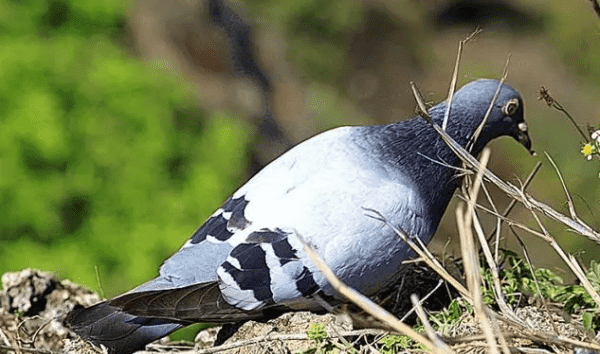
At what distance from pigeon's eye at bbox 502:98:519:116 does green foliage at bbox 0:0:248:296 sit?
176 centimetres

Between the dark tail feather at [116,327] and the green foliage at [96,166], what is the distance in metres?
1.68

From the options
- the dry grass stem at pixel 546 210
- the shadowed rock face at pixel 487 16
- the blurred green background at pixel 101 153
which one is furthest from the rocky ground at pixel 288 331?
the shadowed rock face at pixel 487 16

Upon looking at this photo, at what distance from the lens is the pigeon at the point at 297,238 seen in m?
1.50

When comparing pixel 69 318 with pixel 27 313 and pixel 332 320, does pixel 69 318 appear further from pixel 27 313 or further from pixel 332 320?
pixel 332 320

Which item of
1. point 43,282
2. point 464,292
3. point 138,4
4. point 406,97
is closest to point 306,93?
point 406,97

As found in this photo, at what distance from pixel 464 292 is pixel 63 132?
8.08ft

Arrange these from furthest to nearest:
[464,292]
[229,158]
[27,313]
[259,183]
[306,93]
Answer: [306,93] < [229,158] < [27,313] < [259,183] < [464,292]

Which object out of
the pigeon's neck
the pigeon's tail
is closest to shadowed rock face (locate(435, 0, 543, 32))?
the pigeon's neck

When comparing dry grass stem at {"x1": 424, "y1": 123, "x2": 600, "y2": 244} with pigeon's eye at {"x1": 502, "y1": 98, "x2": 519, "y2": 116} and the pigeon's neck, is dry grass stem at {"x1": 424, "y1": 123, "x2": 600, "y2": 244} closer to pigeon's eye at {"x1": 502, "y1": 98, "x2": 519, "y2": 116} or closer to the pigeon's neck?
the pigeon's neck

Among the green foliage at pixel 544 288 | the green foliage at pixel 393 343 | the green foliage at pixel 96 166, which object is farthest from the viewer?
the green foliage at pixel 96 166

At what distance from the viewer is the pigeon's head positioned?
175 cm

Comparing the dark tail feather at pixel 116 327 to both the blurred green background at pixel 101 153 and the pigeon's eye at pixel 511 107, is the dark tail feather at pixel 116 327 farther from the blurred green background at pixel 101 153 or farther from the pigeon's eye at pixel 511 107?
the blurred green background at pixel 101 153

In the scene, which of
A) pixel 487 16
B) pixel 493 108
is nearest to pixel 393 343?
pixel 493 108

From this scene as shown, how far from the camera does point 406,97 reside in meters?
6.46
